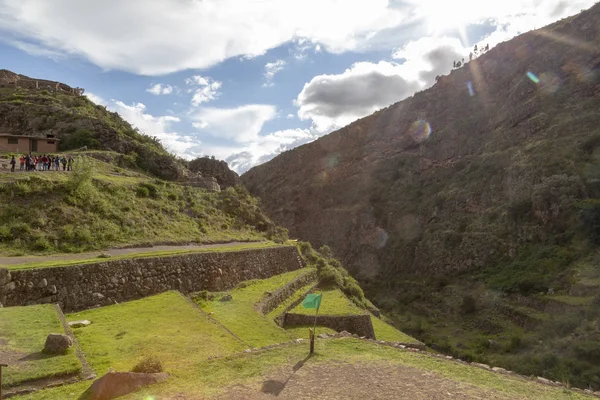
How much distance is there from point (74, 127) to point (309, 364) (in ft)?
105

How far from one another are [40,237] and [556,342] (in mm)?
29295

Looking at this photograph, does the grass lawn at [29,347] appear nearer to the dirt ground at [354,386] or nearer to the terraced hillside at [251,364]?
the terraced hillside at [251,364]

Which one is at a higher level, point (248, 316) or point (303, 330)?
point (248, 316)

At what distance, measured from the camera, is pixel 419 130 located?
77.1 meters

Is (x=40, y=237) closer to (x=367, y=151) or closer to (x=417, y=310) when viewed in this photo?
(x=417, y=310)

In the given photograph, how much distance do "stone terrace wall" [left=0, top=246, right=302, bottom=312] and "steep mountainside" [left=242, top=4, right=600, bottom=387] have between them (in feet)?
62.2

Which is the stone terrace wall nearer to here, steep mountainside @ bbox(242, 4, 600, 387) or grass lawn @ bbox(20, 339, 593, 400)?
grass lawn @ bbox(20, 339, 593, 400)

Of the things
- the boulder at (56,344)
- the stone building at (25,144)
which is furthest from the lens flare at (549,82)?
the boulder at (56,344)

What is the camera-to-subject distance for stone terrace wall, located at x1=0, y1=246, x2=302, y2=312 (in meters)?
11.1

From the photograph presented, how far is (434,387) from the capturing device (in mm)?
7270

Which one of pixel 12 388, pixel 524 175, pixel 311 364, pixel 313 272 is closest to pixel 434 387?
pixel 311 364

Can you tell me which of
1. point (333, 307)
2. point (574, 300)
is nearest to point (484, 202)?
point (574, 300)

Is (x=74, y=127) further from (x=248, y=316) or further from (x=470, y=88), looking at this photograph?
(x=470, y=88)

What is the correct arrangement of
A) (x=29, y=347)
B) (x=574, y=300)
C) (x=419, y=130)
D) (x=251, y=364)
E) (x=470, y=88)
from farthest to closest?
(x=419, y=130), (x=470, y=88), (x=574, y=300), (x=251, y=364), (x=29, y=347)
